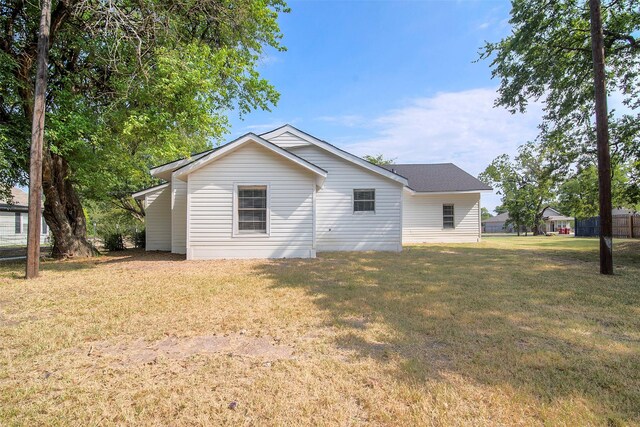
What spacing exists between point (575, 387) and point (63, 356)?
5.13 metres

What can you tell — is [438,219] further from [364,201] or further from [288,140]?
[288,140]

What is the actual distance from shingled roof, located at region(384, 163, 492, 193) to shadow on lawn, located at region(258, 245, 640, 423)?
9.93 m

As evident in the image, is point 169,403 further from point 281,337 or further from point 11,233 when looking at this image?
point 11,233

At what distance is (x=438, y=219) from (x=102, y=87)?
56.5 ft

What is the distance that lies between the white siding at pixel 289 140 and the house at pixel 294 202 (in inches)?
1.8

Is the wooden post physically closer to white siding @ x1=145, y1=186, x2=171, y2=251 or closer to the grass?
the grass

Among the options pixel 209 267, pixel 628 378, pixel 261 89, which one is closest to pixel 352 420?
pixel 628 378

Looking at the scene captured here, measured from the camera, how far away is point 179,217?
13234mm

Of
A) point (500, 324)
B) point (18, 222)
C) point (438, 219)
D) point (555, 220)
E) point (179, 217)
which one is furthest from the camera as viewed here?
point (555, 220)

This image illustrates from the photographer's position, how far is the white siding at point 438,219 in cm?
1841

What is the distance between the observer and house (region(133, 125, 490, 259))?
425 inches

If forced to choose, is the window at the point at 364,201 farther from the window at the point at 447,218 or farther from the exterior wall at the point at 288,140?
the window at the point at 447,218

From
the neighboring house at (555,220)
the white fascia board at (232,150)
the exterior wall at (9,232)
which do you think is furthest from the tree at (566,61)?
the neighboring house at (555,220)

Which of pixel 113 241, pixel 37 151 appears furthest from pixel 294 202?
pixel 113 241
